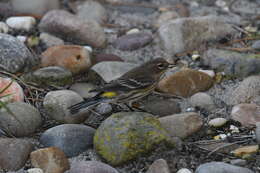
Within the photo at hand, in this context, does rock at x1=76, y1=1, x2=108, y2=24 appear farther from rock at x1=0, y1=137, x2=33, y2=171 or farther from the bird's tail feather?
rock at x1=0, y1=137, x2=33, y2=171

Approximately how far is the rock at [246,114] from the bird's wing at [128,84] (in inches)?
32.6

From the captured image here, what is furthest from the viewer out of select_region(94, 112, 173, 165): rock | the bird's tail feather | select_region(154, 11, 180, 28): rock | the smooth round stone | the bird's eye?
select_region(154, 11, 180, 28): rock

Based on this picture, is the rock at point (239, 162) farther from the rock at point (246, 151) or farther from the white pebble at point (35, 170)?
the white pebble at point (35, 170)

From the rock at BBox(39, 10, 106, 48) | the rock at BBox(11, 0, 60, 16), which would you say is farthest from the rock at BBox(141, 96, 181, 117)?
the rock at BBox(11, 0, 60, 16)

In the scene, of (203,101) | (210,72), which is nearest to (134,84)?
(203,101)

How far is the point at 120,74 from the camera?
4895 millimetres

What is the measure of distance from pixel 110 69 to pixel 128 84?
0.46 m

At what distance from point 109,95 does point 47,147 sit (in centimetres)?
88

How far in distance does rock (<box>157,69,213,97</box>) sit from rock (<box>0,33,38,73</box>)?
4.58 feet

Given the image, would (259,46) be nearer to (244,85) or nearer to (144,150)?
(244,85)

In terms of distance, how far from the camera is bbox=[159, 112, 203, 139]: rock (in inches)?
158

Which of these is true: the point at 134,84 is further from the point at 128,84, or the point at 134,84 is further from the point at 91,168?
the point at 91,168

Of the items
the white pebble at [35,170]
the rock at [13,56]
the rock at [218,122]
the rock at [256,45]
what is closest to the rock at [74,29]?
the rock at [13,56]

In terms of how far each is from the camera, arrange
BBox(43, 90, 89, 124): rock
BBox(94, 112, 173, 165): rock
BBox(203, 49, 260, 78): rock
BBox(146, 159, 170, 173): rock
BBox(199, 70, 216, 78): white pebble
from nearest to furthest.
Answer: BBox(146, 159, 170, 173): rock, BBox(94, 112, 173, 165): rock, BBox(43, 90, 89, 124): rock, BBox(203, 49, 260, 78): rock, BBox(199, 70, 216, 78): white pebble
